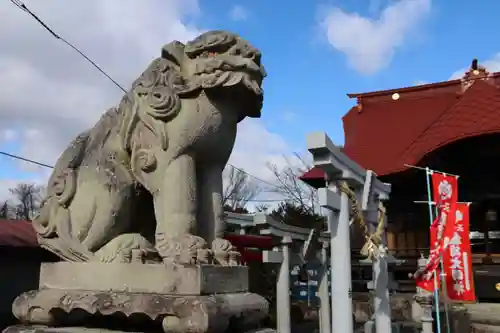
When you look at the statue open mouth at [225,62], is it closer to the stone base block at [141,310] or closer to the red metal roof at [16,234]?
the stone base block at [141,310]

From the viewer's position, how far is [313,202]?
24344 mm

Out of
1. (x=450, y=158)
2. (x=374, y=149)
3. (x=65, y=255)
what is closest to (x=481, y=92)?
(x=450, y=158)

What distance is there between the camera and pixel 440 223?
24.9ft

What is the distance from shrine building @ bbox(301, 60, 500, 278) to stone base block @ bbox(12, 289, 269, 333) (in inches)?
340

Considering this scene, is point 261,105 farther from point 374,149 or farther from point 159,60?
point 374,149

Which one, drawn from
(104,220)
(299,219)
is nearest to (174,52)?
(104,220)

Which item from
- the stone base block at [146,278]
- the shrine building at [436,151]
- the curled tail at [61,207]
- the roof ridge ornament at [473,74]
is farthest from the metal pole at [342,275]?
the roof ridge ornament at [473,74]

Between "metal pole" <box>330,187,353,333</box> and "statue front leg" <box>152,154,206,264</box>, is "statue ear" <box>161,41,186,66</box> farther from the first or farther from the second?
"metal pole" <box>330,187,353,333</box>

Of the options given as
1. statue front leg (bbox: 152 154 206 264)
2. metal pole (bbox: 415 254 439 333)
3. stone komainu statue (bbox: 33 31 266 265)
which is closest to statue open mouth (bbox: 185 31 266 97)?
stone komainu statue (bbox: 33 31 266 265)

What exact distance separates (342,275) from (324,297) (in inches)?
158

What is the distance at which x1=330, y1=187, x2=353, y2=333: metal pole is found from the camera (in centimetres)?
521

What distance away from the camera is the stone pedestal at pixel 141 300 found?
2.23 meters

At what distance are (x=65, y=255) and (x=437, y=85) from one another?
13.6m

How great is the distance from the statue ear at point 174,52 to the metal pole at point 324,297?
693 cm
